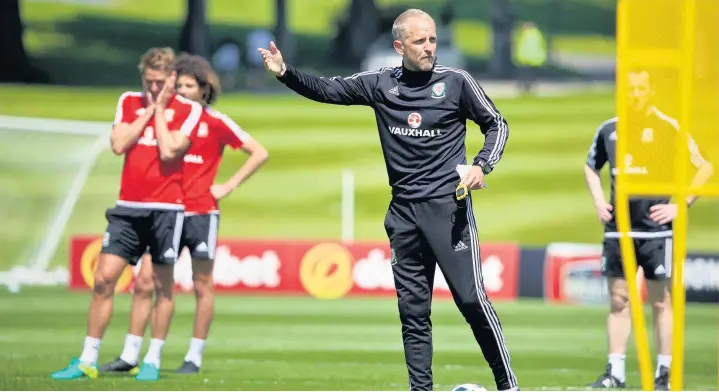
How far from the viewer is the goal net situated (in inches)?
799

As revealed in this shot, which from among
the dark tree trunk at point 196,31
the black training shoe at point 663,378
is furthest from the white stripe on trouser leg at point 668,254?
the dark tree trunk at point 196,31

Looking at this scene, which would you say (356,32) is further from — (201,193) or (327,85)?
(327,85)

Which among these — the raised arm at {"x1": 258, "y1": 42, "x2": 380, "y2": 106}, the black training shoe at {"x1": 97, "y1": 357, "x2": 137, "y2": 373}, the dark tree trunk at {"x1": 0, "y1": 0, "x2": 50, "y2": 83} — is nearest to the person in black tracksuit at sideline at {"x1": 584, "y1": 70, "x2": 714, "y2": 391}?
the raised arm at {"x1": 258, "y1": 42, "x2": 380, "y2": 106}

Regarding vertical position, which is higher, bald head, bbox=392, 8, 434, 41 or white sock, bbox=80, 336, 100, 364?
bald head, bbox=392, 8, 434, 41

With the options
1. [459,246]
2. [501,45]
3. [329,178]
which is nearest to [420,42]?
[459,246]

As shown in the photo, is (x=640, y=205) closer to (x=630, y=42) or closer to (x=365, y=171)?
(x=630, y=42)

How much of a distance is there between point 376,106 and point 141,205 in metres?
2.55

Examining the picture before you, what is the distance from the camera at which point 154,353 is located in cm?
966

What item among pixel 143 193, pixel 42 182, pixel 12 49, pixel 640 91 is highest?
pixel 12 49

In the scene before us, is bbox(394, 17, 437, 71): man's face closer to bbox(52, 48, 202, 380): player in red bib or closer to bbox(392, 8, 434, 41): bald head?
bbox(392, 8, 434, 41): bald head

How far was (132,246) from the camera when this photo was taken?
31.2 feet

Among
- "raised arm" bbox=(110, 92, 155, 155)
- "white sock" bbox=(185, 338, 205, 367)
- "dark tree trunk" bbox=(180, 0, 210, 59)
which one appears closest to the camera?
"raised arm" bbox=(110, 92, 155, 155)

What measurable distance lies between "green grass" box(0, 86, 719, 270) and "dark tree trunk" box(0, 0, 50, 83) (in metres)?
0.37

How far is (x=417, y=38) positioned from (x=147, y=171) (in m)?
2.90
